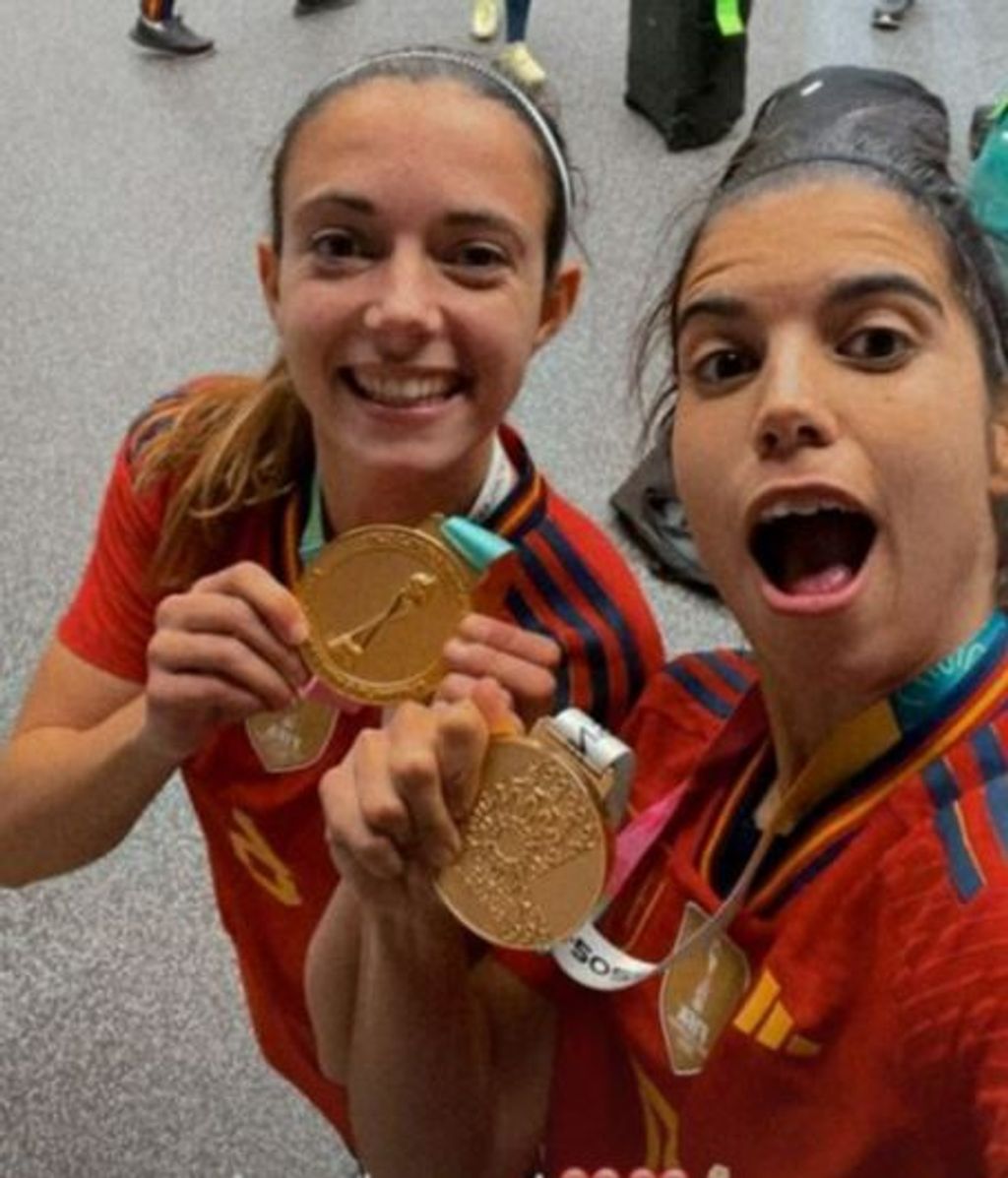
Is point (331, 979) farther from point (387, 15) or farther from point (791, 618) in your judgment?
point (387, 15)

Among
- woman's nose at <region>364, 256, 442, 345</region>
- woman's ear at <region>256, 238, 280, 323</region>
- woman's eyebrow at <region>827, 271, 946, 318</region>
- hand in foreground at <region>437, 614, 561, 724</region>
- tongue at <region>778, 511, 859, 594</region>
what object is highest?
woman's eyebrow at <region>827, 271, 946, 318</region>

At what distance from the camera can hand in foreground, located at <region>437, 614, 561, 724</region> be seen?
1.04m

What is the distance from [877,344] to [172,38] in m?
4.02

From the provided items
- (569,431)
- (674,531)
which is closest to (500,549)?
(674,531)

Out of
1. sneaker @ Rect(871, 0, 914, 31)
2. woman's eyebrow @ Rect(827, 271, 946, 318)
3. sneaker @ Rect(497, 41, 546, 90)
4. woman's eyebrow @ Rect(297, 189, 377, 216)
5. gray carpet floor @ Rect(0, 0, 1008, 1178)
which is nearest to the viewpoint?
woman's eyebrow @ Rect(827, 271, 946, 318)

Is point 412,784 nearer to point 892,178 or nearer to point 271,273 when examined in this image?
point 892,178

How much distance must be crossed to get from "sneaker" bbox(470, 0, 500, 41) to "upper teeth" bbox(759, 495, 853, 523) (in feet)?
12.9

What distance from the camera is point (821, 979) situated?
0.94 meters

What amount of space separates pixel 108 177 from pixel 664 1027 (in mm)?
3372

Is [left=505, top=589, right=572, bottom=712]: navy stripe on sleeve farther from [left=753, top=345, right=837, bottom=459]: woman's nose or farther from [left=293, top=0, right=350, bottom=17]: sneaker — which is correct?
[left=293, top=0, right=350, bottom=17]: sneaker

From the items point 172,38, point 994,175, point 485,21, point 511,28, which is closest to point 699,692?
point 994,175

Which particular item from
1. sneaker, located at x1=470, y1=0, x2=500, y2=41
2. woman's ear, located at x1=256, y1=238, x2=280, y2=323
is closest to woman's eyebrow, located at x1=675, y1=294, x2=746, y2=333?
woman's ear, located at x1=256, y1=238, x2=280, y2=323

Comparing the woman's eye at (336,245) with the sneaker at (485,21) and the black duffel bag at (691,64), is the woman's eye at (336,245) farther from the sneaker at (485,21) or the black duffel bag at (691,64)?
the sneaker at (485,21)

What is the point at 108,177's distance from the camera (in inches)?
159
